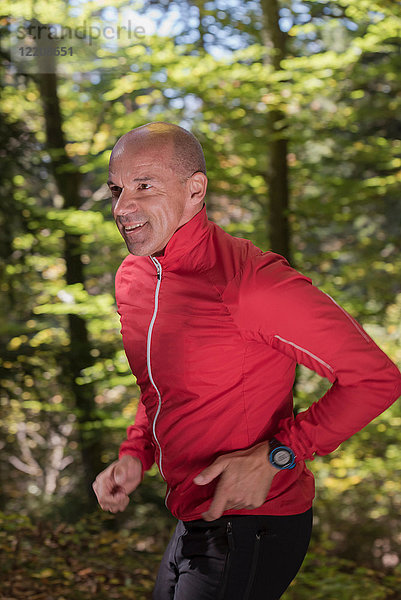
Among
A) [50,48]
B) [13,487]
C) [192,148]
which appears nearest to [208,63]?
[50,48]

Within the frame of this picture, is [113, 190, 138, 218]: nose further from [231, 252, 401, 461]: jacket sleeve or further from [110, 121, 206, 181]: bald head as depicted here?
[231, 252, 401, 461]: jacket sleeve

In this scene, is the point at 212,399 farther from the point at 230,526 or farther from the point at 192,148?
the point at 192,148

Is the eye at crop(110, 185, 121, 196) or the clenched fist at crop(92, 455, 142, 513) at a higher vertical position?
the eye at crop(110, 185, 121, 196)

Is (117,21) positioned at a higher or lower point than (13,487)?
higher

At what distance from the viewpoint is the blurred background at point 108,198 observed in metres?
5.50

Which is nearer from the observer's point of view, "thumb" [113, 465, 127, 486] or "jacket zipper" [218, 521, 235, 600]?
"jacket zipper" [218, 521, 235, 600]

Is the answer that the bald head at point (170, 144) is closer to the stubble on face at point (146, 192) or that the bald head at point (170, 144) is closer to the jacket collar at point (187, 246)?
the stubble on face at point (146, 192)

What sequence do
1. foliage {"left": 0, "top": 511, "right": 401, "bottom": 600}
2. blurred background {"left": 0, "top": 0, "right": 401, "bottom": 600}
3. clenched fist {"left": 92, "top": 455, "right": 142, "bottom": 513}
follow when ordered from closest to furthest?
clenched fist {"left": 92, "top": 455, "right": 142, "bottom": 513}, foliage {"left": 0, "top": 511, "right": 401, "bottom": 600}, blurred background {"left": 0, "top": 0, "right": 401, "bottom": 600}

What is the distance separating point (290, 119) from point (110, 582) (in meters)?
4.63

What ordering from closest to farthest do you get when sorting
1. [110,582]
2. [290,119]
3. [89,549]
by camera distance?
[110,582] → [89,549] → [290,119]

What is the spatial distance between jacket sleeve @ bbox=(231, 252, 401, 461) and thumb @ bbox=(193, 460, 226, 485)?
0.22 m

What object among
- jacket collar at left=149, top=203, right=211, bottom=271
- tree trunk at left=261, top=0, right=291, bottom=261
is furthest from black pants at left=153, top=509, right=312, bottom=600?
tree trunk at left=261, top=0, right=291, bottom=261

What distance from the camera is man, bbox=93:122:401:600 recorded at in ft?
4.39

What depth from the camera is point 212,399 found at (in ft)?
4.90
